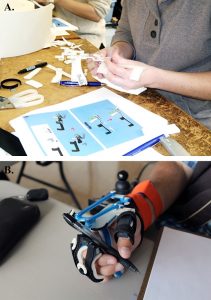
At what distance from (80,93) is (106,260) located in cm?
40

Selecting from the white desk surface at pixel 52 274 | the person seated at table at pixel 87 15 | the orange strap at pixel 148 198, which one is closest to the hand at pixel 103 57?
the orange strap at pixel 148 198

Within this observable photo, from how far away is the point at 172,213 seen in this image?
2.53 feet

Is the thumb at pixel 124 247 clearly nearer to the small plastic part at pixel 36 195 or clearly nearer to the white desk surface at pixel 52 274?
the white desk surface at pixel 52 274

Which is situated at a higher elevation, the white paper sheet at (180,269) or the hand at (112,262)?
the hand at (112,262)

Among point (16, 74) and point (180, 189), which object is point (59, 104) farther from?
point (180, 189)

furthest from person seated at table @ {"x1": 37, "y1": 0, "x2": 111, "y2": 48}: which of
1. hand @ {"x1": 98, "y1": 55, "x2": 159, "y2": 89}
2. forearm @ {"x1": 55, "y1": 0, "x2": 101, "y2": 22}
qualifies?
hand @ {"x1": 98, "y1": 55, "x2": 159, "y2": 89}

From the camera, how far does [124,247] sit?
0.50 meters

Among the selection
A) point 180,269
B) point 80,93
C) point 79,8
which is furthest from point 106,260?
point 79,8

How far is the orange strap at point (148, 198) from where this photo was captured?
688mm

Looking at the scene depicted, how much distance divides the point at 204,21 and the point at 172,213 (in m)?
0.46

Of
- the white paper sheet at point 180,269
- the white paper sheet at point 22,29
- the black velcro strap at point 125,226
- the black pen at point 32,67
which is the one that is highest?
the white paper sheet at point 22,29

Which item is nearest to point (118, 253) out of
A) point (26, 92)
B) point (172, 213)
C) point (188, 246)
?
point (188, 246)

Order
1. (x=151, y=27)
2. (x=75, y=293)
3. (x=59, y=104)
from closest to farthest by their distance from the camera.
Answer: (x=75, y=293), (x=59, y=104), (x=151, y=27)

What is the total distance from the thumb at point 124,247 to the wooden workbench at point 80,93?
169 mm
